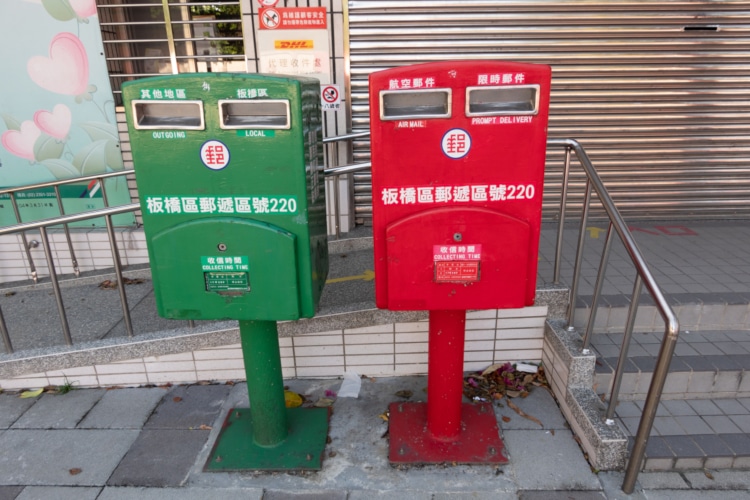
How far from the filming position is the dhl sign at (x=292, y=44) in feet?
14.3

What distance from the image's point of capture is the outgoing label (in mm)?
2277

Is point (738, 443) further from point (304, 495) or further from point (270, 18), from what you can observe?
point (270, 18)

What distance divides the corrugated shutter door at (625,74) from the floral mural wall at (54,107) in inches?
98.9

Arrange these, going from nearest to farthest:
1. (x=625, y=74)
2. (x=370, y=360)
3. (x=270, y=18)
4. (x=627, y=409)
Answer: (x=627, y=409), (x=370, y=360), (x=270, y=18), (x=625, y=74)

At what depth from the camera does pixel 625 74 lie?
4918 millimetres

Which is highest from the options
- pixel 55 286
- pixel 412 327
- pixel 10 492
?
pixel 55 286

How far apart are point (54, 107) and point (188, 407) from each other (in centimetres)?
344

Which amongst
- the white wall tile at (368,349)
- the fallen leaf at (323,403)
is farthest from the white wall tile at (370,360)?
the fallen leaf at (323,403)

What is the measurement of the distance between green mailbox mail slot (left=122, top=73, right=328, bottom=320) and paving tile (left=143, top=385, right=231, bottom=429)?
1191 mm

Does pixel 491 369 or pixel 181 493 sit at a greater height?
pixel 491 369

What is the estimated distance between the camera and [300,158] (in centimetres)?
Answer: 215

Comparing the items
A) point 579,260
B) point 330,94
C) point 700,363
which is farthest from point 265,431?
point 330,94

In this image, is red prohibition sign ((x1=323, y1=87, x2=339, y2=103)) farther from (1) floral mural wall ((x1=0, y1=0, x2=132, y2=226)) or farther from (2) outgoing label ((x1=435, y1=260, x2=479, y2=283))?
(2) outgoing label ((x1=435, y1=260, x2=479, y2=283))

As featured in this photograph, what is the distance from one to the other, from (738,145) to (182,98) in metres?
5.66
